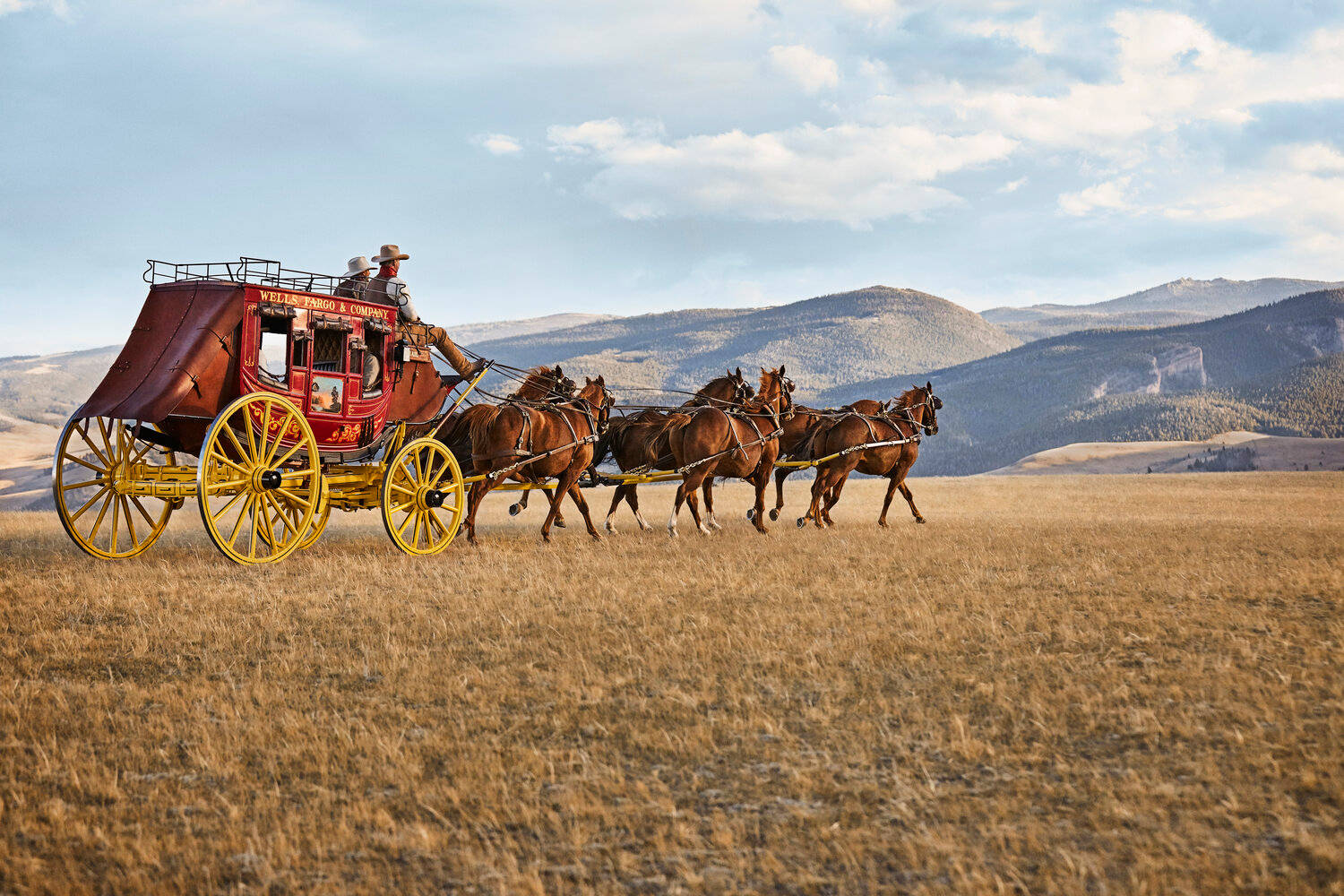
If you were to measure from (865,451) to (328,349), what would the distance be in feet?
32.9

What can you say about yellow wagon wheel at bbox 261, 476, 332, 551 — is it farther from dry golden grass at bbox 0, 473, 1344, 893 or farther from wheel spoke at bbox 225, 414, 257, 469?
dry golden grass at bbox 0, 473, 1344, 893

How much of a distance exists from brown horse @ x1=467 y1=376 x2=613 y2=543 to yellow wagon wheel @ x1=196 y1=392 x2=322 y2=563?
2920mm

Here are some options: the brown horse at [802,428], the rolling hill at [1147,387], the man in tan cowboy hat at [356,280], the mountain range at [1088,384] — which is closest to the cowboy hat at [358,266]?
the man in tan cowboy hat at [356,280]

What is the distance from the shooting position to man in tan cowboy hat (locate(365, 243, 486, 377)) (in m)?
13.3

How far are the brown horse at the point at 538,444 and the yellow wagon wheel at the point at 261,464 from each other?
2920 millimetres

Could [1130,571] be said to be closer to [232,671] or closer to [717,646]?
[717,646]

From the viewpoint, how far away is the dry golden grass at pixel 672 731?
4102mm

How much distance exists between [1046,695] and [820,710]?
1502 millimetres

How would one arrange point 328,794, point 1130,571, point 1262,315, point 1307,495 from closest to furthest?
point 328,794 → point 1130,571 → point 1307,495 → point 1262,315

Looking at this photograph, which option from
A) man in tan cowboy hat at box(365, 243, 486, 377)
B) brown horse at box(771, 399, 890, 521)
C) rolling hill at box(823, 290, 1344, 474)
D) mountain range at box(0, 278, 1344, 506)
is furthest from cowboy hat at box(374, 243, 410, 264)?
rolling hill at box(823, 290, 1344, 474)

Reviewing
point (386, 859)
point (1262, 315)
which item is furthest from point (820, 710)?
point (1262, 315)

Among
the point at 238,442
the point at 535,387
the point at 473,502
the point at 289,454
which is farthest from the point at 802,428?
the point at 238,442

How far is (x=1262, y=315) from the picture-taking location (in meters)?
173

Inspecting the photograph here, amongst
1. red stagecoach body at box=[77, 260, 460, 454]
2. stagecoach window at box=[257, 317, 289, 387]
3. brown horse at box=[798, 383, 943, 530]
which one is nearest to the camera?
red stagecoach body at box=[77, 260, 460, 454]
